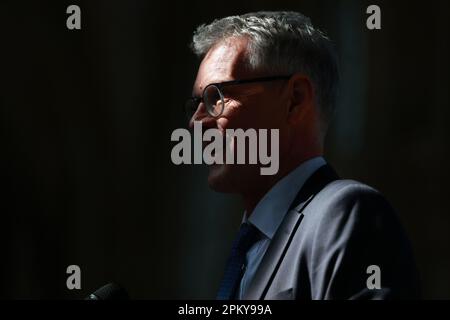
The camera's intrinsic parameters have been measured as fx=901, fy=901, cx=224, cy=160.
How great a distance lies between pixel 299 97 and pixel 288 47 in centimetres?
15

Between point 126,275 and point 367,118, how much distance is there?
172cm

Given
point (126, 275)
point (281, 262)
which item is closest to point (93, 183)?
point (126, 275)

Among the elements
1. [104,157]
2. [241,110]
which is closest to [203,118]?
[241,110]

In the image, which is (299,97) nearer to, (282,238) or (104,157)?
(282,238)

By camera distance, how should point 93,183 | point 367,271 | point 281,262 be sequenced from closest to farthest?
point 367,271 < point 281,262 < point 93,183

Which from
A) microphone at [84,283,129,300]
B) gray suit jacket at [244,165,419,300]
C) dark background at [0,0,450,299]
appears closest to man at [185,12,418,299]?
gray suit jacket at [244,165,419,300]

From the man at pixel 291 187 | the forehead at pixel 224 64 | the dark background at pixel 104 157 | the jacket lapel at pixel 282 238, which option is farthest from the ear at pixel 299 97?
the dark background at pixel 104 157

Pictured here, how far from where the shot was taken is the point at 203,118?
260 centimetres

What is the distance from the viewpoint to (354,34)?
5.00 metres

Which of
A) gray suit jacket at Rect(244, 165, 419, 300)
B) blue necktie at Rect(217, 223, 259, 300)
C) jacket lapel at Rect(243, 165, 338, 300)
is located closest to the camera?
gray suit jacket at Rect(244, 165, 419, 300)

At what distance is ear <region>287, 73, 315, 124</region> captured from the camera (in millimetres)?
2570

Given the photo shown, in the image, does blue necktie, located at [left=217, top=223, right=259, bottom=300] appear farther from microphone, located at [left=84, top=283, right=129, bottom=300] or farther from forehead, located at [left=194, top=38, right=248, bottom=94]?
forehead, located at [left=194, top=38, right=248, bottom=94]

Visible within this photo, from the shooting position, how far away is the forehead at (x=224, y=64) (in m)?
2.57
